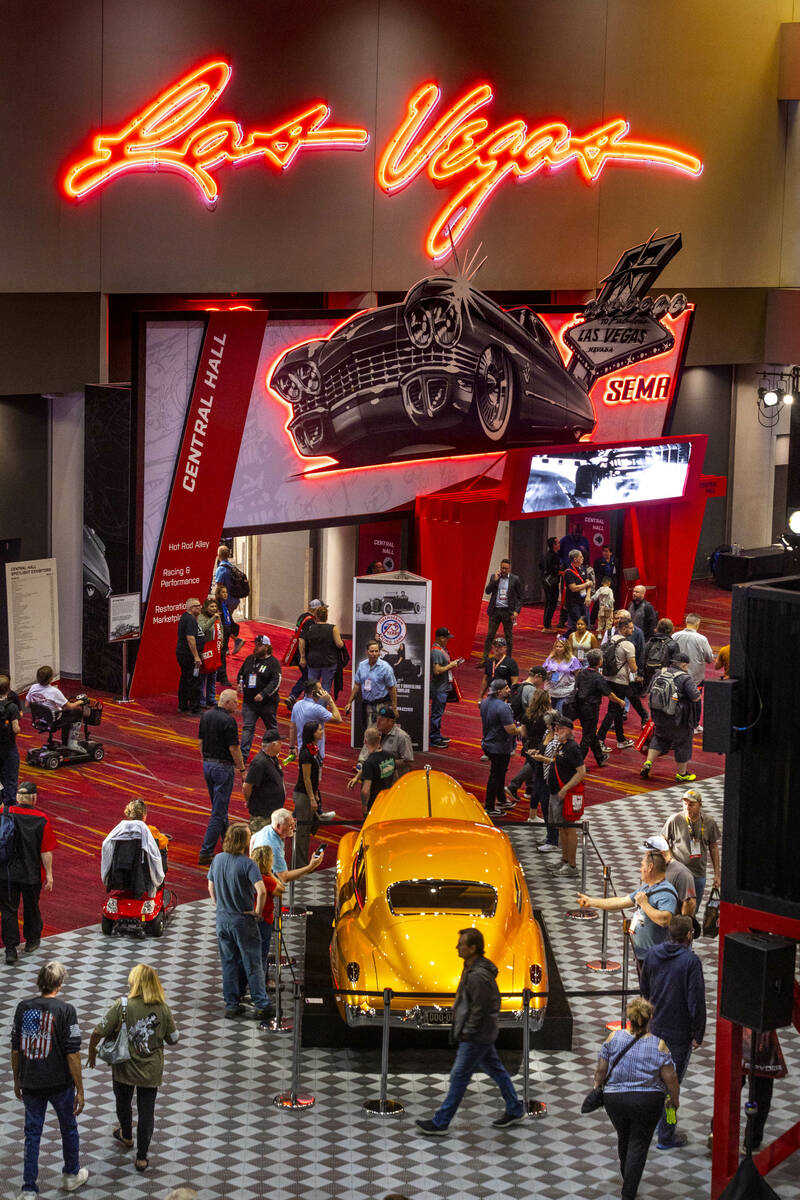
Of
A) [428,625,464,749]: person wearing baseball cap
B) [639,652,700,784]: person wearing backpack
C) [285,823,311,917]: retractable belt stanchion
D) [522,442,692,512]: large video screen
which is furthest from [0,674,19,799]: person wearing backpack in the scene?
[522,442,692,512]: large video screen

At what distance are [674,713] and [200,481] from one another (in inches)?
283

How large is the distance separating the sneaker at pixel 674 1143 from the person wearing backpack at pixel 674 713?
288 inches

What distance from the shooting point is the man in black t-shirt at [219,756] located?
47.5 feet

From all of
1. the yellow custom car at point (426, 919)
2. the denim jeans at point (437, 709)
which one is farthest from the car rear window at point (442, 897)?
the denim jeans at point (437, 709)

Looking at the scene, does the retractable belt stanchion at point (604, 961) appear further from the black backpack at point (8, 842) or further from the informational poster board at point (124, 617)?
the informational poster board at point (124, 617)

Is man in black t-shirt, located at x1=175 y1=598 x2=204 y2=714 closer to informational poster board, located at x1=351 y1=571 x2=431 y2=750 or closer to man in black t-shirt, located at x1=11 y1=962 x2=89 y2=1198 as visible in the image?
informational poster board, located at x1=351 y1=571 x2=431 y2=750

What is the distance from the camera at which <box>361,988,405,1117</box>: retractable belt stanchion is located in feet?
34.1

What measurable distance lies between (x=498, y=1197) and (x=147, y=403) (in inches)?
512

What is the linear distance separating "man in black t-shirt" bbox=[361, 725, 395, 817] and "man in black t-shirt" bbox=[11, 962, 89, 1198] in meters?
5.63

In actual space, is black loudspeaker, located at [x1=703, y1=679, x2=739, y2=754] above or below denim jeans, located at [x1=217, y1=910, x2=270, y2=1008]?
above

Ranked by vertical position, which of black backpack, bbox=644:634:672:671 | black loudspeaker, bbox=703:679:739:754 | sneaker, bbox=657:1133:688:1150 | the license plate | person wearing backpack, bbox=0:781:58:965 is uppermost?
black loudspeaker, bbox=703:679:739:754

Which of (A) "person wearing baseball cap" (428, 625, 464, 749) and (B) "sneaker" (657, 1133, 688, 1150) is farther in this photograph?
(A) "person wearing baseball cap" (428, 625, 464, 749)

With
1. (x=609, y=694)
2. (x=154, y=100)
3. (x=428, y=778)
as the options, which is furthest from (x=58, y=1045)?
(x=154, y=100)

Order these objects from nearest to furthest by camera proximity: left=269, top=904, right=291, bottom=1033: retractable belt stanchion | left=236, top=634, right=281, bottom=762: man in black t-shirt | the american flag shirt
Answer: the american flag shirt < left=269, top=904, right=291, bottom=1033: retractable belt stanchion < left=236, top=634, right=281, bottom=762: man in black t-shirt
